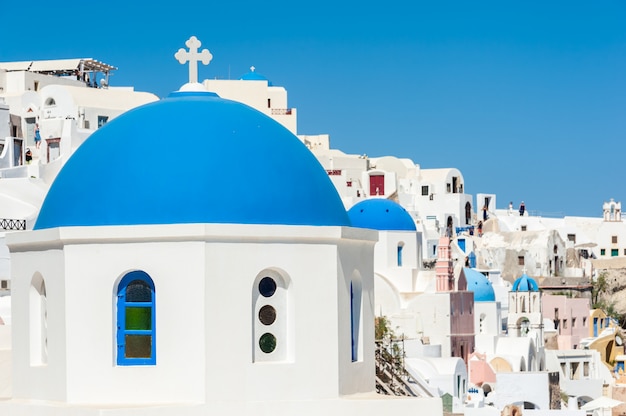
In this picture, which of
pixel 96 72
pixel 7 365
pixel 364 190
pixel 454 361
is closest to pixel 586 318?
pixel 364 190

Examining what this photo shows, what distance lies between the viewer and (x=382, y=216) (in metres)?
49.5

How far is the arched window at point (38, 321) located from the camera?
485 inches

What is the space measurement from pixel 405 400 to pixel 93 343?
2.57 m

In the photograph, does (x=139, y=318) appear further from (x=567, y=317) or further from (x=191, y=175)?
(x=567, y=317)

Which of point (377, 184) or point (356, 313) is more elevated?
point (377, 184)

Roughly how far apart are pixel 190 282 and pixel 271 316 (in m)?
0.79

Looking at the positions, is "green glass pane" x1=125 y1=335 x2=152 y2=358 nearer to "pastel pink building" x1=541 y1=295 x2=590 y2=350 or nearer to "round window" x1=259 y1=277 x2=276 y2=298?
"round window" x1=259 y1=277 x2=276 y2=298

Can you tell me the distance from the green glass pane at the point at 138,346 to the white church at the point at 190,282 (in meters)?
0.01

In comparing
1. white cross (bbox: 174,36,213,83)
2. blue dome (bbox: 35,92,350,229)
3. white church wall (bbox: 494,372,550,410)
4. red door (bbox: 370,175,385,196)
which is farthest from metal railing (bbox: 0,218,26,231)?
red door (bbox: 370,175,385,196)

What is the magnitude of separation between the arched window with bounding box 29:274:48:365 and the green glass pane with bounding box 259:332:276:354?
1869 mm

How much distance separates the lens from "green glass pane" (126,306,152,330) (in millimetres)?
11617

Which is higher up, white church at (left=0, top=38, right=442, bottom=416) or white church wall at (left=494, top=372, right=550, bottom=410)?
white church at (left=0, top=38, right=442, bottom=416)

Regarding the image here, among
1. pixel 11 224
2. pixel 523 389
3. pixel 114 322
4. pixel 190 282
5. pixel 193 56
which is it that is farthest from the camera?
pixel 11 224

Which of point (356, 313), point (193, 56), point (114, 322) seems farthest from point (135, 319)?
point (193, 56)
